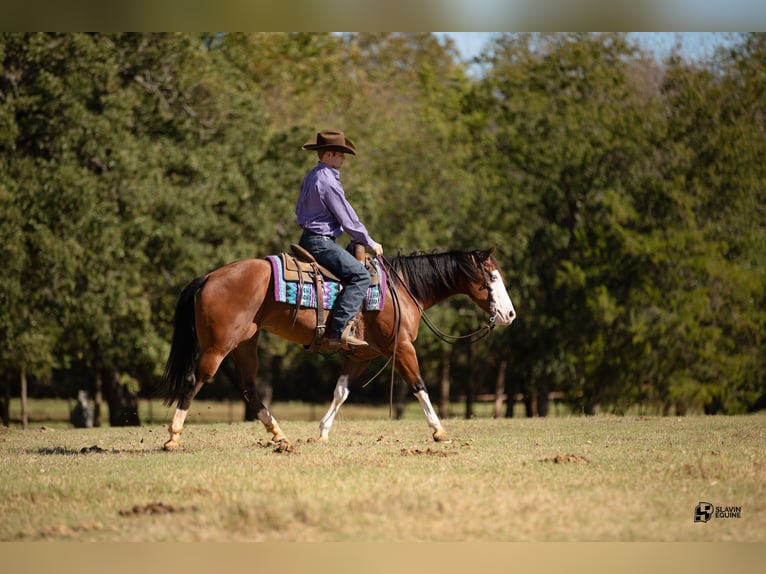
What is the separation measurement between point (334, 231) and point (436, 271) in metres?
1.47

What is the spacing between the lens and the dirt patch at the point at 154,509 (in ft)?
25.5

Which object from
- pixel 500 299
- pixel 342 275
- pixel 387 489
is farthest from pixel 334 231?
pixel 387 489

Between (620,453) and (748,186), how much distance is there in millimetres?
16491

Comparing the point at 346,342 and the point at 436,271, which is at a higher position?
A: the point at 436,271

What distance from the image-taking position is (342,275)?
11234 millimetres

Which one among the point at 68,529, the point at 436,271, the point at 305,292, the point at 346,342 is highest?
the point at 436,271

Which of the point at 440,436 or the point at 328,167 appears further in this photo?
the point at 440,436

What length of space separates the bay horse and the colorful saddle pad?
0.10 meters

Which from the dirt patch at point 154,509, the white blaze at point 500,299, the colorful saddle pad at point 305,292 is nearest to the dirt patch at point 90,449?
the colorful saddle pad at point 305,292

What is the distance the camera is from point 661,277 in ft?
82.0

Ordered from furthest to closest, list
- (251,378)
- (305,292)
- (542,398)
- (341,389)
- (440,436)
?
1. (542,398)
2. (440,436)
3. (341,389)
4. (251,378)
5. (305,292)

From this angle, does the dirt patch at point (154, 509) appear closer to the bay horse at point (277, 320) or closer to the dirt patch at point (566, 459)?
the bay horse at point (277, 320)

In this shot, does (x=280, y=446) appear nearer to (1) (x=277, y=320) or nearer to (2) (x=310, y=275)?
(1) (x=277, y=320)
